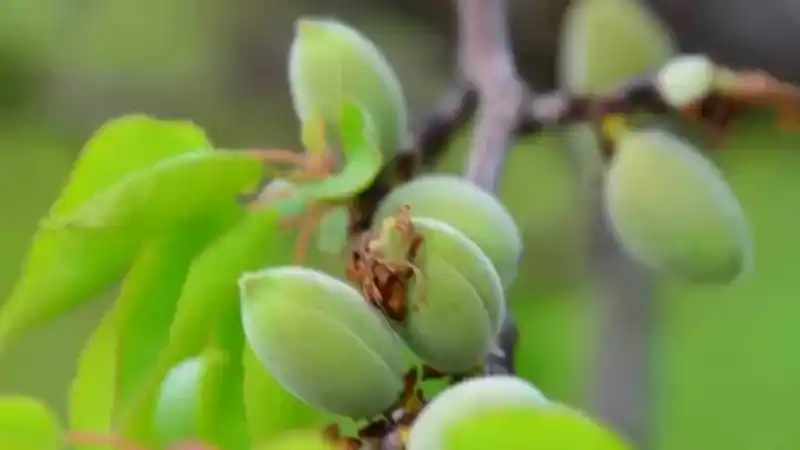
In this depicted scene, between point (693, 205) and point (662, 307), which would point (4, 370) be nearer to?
point (662, 307)

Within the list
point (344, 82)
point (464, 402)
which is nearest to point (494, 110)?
point (344, 82)

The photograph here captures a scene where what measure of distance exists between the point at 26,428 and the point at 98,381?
0.03 m

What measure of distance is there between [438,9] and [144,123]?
505 mm

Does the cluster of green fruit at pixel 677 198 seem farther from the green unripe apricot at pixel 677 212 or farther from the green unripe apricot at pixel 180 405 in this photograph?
the green unripe apricot at pixel 180 405

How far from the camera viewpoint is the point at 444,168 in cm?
72

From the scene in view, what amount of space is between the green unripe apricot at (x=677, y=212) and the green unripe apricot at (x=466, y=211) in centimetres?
6

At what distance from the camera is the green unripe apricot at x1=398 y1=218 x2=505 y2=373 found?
0.28 metres

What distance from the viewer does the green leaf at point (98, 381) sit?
33cm

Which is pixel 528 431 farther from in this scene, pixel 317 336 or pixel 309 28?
pixel 309 28

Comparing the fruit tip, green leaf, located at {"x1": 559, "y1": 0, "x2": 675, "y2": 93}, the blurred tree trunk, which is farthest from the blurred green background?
the fruit tip

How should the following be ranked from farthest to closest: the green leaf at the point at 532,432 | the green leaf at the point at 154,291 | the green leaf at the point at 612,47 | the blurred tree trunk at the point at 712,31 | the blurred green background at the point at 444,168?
the blurred green background at the point at 444,168, the blurred tree trunk at the point at 712,31, the green leaf at the point at 612,47, the green leaf at the point at 154,291, the green leaf at the point at 532,432

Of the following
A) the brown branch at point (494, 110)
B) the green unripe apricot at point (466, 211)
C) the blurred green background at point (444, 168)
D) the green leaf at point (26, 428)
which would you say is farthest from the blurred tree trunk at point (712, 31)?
the green leaf at point (26, 428)

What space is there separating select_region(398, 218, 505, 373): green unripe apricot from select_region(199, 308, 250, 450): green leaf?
57 mm

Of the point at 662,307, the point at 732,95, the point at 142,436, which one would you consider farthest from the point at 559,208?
the point at 142,436
